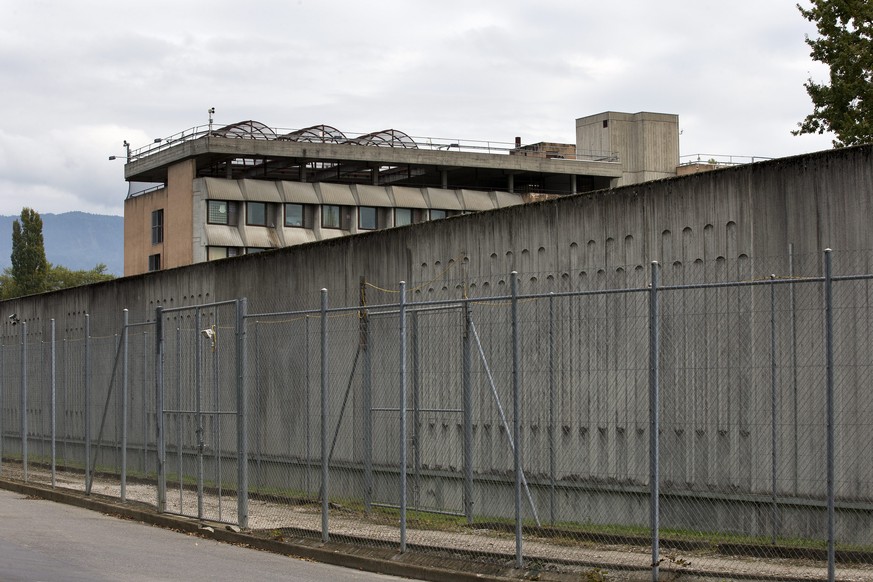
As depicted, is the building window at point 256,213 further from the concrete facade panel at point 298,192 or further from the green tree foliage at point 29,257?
the green tree foliage at point 29,257

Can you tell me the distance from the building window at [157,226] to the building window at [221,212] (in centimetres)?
532

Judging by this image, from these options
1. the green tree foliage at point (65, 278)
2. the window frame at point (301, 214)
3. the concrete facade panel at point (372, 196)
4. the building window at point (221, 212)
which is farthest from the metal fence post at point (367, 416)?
the green tree foliage at point (65, 278)

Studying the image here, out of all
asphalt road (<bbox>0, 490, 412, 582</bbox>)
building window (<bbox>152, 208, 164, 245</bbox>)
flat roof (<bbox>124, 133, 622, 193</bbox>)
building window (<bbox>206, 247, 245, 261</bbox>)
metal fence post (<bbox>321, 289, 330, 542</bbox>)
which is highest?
flat roof (<bbox>124, 133, 622, 193</bbox>)

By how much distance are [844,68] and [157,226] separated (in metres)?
46.0

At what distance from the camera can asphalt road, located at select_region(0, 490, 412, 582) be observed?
41.6 feet

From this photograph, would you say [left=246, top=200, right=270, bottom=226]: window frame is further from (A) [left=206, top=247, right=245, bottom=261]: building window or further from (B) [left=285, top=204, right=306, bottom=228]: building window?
(A) [left=206, top=247, right=245, bottom=261]: building window

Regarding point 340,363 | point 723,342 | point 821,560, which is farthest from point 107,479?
point 821,560

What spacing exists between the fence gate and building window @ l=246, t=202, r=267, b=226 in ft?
133

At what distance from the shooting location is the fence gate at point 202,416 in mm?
16844

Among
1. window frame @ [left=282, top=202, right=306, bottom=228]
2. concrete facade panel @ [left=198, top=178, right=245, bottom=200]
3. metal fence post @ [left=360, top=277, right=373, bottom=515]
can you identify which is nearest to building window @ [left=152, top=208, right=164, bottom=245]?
concrete facade panel @ [left=198, top=178, right=245, bottom=200]

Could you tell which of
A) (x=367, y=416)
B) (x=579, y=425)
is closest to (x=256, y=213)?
(x=579, y=425)

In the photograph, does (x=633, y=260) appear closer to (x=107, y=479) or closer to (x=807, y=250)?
(x=807, y=250)

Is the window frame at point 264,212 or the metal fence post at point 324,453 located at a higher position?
the window frame at point 264,212

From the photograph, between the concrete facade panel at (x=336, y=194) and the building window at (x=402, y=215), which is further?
the building window at (x=402, y=215)
